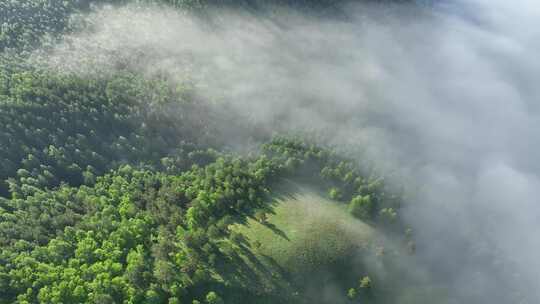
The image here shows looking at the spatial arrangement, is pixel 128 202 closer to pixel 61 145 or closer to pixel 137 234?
pixel 137 234

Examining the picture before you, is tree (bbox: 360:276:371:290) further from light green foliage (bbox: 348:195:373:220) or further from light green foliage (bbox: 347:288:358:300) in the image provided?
light green foliage (bbox: 348:195:373:220)

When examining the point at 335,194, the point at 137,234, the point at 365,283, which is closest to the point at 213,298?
the point at 137,234

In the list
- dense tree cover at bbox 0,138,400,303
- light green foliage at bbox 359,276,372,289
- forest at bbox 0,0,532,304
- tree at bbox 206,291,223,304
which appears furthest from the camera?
light green foliage at bbox 359,276,372,289

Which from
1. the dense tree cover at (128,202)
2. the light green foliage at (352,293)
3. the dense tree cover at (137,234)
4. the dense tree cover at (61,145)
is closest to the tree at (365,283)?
the light green foliage at (352,293)

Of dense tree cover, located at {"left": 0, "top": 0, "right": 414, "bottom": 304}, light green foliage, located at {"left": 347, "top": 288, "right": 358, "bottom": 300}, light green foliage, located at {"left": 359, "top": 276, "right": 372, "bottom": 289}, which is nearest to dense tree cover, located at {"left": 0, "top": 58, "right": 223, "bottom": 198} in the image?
dense tree cover, located at {"left": 0, "top": 0, "right": 414, "bottom": 304}

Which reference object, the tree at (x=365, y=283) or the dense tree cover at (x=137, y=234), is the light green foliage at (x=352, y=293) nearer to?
the tree at (x=365, y=283)

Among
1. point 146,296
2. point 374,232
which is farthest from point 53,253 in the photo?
point 374,232

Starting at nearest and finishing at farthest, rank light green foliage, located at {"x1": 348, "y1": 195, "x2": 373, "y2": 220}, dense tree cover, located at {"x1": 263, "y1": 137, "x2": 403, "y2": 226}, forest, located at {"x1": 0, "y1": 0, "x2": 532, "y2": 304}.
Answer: forest, located at {"x1": 0, "y1": 0, "x2": 532, "y2": 304}
light green foliage, located at {"x1": 348, "y1": 195, "x2": 373, "y2": 220}
dense tree cover, located at {"x1": 263, "y1": 137, "x2": 403, "y2": 226}

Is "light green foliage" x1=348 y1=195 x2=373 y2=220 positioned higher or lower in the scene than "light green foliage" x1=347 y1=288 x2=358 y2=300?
higher
